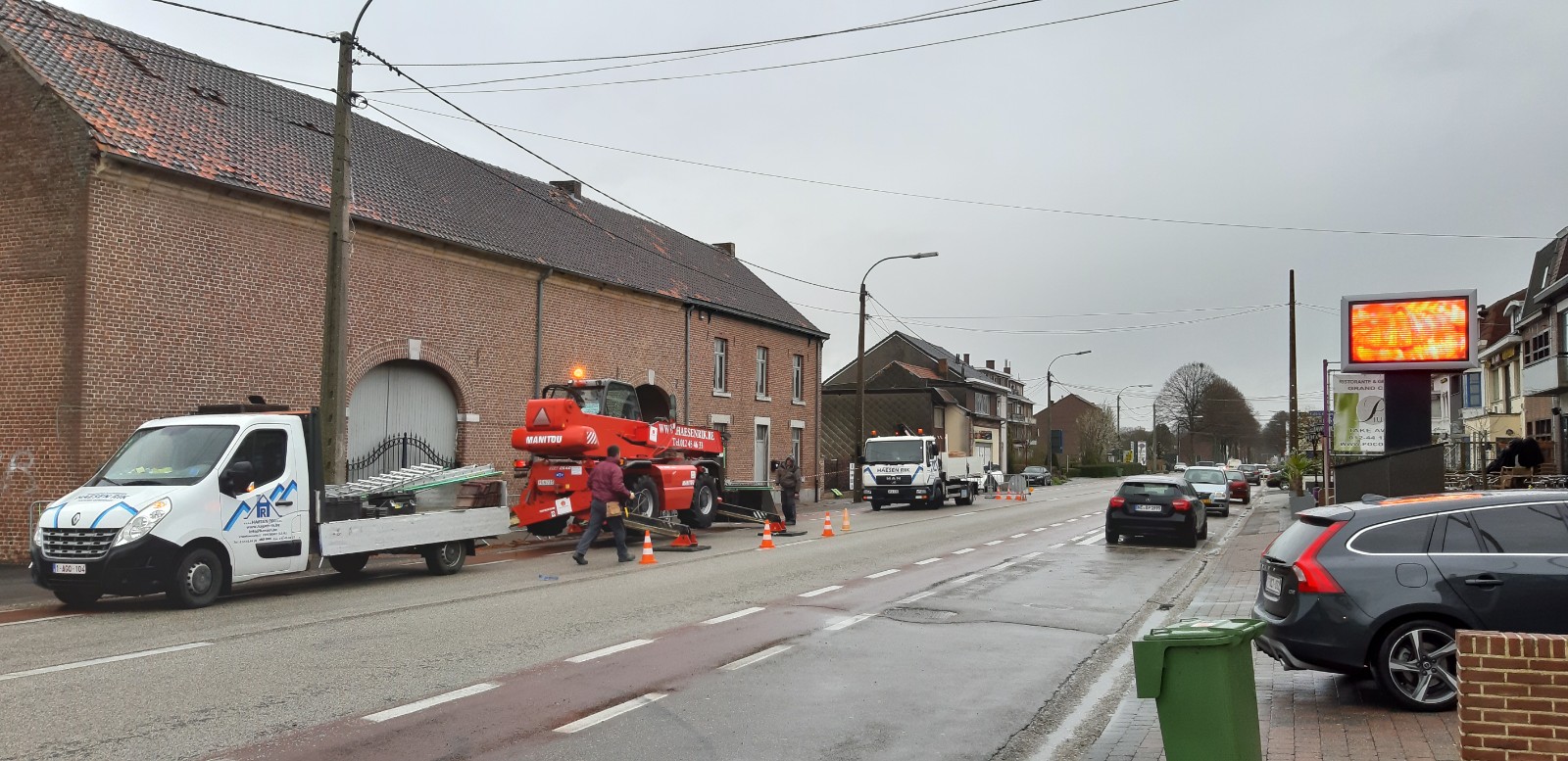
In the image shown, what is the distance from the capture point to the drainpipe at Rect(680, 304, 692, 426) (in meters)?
32.9

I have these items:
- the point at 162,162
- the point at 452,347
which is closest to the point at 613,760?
the point at 162,162

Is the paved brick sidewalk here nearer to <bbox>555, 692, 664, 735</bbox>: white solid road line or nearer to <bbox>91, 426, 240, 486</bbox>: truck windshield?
<bbox>555, 692, 664, 735</bbox>: white solid road line

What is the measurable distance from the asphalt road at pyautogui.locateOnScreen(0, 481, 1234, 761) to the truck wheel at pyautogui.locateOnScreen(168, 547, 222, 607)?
0.77ft

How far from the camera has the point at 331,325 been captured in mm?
15352

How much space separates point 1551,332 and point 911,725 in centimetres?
3149

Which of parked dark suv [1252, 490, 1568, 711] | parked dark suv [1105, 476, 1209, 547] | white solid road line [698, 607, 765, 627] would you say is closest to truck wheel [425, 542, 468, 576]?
white solid road line [698, 607, 765, 627]

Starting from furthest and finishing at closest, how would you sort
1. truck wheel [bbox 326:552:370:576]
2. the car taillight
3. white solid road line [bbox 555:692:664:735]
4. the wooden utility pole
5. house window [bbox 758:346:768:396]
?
house window [bbox 758:346:768:396]
the wooden utility pole
truck wheel [bbox 326:552:370:576]
the car taillight
white solid road line [bbox 555:692:664:735]

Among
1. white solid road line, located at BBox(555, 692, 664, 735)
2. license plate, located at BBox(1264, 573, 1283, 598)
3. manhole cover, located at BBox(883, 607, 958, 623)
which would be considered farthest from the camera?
manhole cover, located at BBox(883, 607, 958, 623)

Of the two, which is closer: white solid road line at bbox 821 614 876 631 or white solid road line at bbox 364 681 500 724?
white solid road line at bbox 364 681 500 724

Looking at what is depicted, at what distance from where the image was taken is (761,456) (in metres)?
37.8

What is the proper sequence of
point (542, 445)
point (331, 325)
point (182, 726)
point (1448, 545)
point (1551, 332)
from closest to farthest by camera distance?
point (182, 726)
point (1448, 545)
point (331, 325)
point (542, 445)
point (1551, 332)

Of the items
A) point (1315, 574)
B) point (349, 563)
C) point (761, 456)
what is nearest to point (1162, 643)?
point (1315, 574)

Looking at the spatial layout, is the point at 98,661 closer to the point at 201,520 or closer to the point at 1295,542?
the point at 201,520

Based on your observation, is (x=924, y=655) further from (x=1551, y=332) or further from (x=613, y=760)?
(x=1551, y=332)
